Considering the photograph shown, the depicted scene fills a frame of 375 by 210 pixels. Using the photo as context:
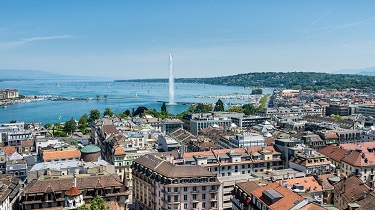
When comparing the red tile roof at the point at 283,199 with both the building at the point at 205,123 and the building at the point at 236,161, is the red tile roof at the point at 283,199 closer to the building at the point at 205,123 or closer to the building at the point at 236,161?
the building at the point at 236,161

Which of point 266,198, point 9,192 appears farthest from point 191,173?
point 9,192

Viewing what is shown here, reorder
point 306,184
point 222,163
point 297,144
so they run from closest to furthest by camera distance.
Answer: point 306,184 → point 222,163 → point 297,144

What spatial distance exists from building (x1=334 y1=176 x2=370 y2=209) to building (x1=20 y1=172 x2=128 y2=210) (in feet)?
83.9

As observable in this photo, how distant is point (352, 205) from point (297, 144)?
1115 inches

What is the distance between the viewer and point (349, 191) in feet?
140

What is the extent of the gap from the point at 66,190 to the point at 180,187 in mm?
13742

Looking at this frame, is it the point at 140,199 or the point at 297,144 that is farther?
the point at 297,144

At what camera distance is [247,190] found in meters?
42.6

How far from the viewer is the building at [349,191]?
41188mm

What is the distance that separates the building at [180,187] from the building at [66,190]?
463 cm

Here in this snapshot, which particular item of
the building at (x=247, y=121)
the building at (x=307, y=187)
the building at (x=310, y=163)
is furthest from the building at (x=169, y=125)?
the building at (x=307, y=187)

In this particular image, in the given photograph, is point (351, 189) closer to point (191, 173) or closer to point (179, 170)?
point (191, 173)

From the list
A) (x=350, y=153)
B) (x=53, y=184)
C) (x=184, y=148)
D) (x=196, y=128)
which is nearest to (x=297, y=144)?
(x=350, y=153)

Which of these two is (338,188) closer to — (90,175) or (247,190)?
(247,190)
